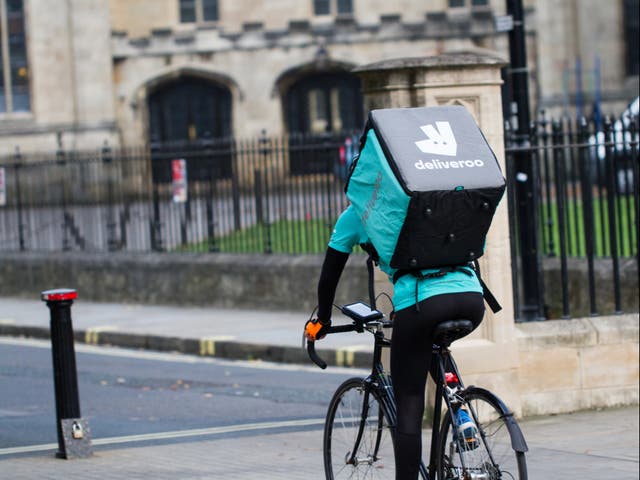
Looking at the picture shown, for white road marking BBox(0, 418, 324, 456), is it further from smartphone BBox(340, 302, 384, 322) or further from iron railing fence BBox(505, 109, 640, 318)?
smartphone BBox(340, 302, 384, 322)

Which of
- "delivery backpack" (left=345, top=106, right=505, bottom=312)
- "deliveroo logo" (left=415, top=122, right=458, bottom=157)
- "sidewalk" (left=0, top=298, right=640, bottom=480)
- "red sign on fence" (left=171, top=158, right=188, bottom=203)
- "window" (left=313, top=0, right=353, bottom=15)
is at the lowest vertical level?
"sidewalk" (left=0, top=298, right=640, bottom=480)

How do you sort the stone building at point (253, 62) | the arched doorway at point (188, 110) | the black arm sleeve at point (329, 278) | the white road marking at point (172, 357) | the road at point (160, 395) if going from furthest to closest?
the arched doorway at point (188, 110), the stone building at point (253, 62), the white road marking at point (172, 357), the road at point (160, 395), the black arm sleeve at point (329, 278)

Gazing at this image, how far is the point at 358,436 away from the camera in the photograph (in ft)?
19.8

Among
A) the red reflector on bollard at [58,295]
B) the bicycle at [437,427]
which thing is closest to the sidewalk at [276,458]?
the red reflector on bollard at [58,295]

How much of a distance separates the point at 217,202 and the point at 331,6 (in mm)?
23816

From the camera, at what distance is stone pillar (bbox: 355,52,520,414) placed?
8906 mm

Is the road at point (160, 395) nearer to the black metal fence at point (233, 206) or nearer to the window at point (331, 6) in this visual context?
the black metal fence at point (233, 206)

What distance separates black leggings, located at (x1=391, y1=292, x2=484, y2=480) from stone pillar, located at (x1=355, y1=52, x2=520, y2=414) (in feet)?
11.2

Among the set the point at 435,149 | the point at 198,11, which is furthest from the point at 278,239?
the point at 198,11

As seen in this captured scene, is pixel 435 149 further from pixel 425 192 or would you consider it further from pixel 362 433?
pixel 362 433

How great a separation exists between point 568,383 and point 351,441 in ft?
11.9

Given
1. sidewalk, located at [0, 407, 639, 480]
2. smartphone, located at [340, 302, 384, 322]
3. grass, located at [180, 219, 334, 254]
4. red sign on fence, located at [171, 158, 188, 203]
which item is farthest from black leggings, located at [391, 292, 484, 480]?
red sign on fence, located at [171, 158, 188, 203]

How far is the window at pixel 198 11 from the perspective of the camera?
4062 centimetres

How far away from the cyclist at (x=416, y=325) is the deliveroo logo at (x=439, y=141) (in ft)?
1.53
